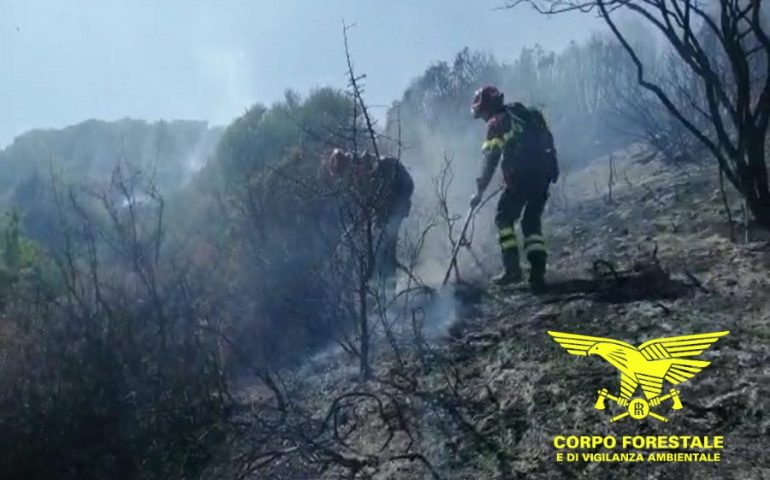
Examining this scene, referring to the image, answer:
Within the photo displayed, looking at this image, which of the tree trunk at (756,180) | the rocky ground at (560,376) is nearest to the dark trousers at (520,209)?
the rocky ground at (560,376)

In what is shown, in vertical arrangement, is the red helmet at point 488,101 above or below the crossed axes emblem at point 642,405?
above

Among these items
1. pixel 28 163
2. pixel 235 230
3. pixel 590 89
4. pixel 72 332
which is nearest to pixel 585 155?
pixel 590 89

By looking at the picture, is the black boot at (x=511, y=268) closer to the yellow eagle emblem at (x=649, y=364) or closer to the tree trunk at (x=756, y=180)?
the tree trunk at (x=756, y=180)

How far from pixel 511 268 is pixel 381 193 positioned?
1.25m

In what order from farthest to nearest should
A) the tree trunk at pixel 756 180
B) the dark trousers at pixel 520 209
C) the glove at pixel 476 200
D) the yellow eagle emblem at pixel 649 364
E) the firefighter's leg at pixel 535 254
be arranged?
the glove at pixel 476 200 < the dark trousers at pixel 520 209 < the firefighter's leg at pixel 535 254 < the tree trunk at pixel 756 180 < the yellow eagle emblem at pixel 649 364

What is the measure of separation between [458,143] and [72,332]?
1106 centimetres

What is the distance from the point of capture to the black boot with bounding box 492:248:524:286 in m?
6.14

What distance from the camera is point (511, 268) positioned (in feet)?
20.2

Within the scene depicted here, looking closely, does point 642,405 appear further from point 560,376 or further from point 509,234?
point 509,234

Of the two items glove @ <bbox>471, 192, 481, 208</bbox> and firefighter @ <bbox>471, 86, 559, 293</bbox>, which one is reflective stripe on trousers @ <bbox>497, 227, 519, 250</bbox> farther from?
glove @ <bbox>471, 192, 481, 208</bbox>

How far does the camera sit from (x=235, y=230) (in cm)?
1190

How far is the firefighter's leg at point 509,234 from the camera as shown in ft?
20.1

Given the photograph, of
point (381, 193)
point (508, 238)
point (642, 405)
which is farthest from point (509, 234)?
point (642, 405)

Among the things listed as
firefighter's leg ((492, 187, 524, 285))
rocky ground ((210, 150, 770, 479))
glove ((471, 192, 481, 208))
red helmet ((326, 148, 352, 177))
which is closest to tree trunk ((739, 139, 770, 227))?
rocky ground ((210, 150, 770, 479))
